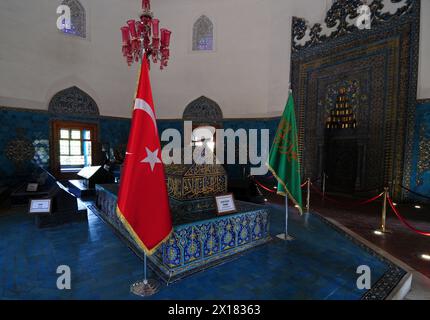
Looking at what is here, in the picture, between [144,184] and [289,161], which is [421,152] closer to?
[289,161]

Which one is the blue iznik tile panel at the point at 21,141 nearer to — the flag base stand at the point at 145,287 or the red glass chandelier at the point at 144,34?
the red glass chandelier at the point at 144,34

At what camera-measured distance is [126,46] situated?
6570 millimetres

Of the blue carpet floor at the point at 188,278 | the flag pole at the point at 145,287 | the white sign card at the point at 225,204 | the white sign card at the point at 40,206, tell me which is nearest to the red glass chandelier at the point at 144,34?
the white sign card at the point at 40,206

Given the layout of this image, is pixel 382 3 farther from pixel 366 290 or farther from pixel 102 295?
pixel 102 295

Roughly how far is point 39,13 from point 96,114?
375 centimetres

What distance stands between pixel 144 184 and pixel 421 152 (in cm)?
751

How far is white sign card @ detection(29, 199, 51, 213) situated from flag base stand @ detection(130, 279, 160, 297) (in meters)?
2.74

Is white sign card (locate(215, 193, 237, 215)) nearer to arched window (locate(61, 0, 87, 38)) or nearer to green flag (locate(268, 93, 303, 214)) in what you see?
green flag (locate(268, 93, 303, 214))

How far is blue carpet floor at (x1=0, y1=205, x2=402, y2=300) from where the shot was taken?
2.38 metres

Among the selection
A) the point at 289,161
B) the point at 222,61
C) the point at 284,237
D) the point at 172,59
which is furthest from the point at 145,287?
the point at 172,59

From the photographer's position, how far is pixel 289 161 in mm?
3865

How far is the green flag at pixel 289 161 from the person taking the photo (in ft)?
12.7

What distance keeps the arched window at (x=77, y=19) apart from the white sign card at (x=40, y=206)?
756 centimetres

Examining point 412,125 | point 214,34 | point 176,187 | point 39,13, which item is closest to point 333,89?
point 412,125
